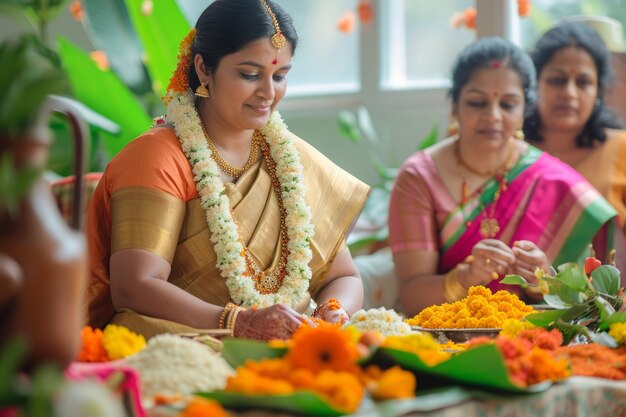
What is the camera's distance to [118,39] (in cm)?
575

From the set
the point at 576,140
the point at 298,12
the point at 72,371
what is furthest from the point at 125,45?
the point at 72,371

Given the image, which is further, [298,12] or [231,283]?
[298,12]

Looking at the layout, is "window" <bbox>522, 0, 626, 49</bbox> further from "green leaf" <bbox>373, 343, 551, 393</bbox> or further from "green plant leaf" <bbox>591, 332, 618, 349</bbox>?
"green leaf" <bbox>373, 343, 551, 393</bbox>

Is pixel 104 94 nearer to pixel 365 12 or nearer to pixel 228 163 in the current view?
pixel 365 12

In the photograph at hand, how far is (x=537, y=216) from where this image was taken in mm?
3844

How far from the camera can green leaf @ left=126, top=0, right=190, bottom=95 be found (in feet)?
17.0

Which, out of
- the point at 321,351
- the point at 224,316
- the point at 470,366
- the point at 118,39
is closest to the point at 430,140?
the point at 118,39

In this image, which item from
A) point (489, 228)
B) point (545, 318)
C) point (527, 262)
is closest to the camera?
point (545, 318)

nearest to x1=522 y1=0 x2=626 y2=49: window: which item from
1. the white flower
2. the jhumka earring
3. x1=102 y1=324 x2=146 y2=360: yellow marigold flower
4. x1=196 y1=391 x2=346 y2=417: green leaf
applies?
the jhumka earring

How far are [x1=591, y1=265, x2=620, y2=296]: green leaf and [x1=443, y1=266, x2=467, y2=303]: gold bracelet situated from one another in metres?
1.20

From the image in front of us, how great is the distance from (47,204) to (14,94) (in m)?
0.15

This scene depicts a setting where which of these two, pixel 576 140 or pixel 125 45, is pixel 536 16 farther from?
pixel 125 45

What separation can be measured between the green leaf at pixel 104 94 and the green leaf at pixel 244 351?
3424mm

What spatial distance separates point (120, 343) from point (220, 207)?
82 centimetres
